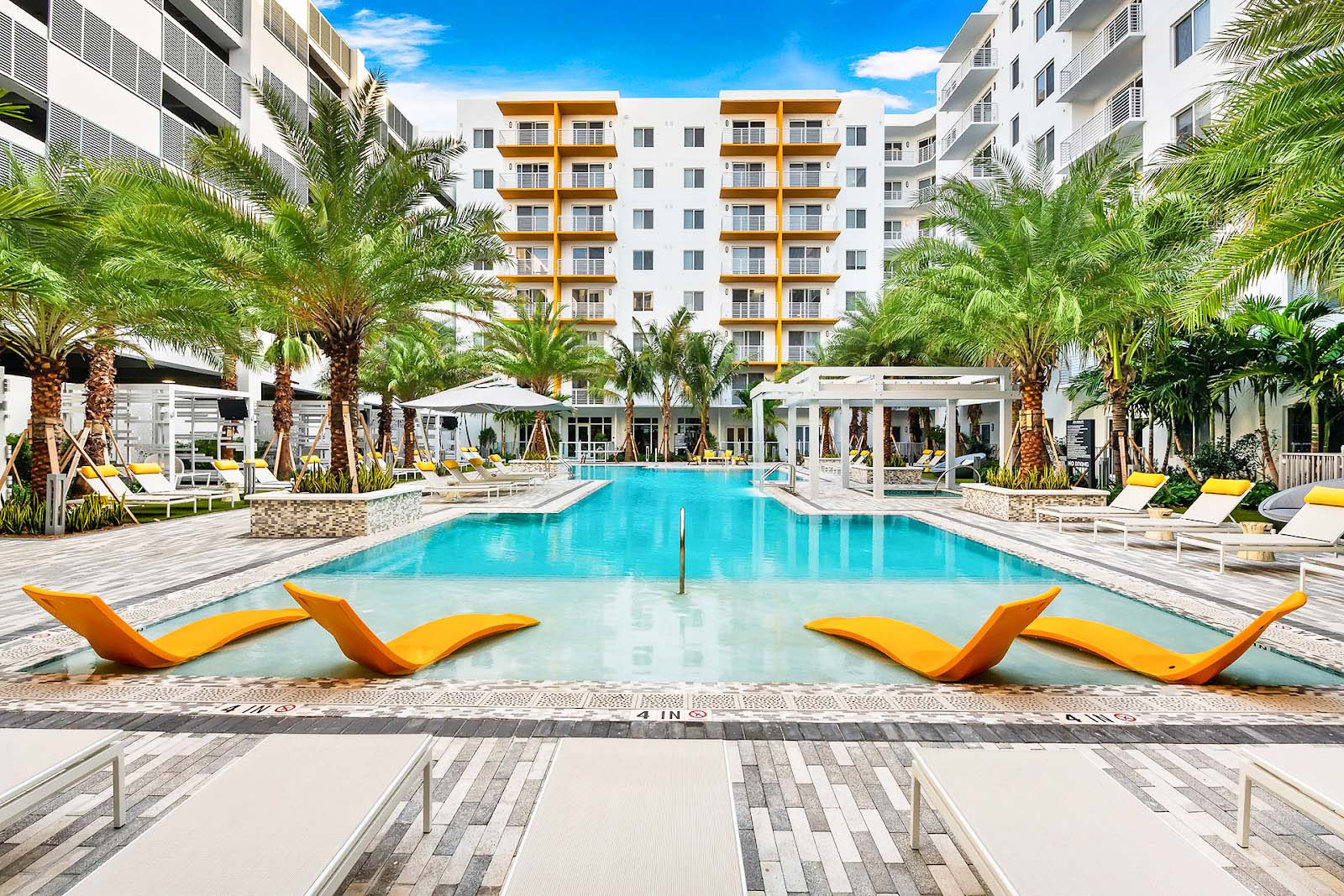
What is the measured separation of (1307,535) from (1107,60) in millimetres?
20005

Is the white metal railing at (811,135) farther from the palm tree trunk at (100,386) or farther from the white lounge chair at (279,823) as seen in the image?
the white lounge chair at (279,823)

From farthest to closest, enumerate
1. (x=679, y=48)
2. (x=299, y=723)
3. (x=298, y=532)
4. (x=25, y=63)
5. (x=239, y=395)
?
(x=679, y=48) < (x=239, y=395) < (x=25, y=63) < (x=298, y=532) < (x=299, y=723)

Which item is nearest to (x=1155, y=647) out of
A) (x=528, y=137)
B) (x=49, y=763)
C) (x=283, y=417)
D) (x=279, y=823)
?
(x=279, y=823)

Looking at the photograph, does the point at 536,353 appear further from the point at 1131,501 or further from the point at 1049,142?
the point at 1131,501

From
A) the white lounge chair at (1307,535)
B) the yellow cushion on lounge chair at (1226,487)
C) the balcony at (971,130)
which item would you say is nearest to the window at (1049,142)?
the balcony at (971,130)

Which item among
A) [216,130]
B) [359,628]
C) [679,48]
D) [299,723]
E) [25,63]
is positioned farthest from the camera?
[679,48]

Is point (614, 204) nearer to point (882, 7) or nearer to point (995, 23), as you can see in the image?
point (995, 23)

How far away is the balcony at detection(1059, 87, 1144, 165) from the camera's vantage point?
2244 centimetres

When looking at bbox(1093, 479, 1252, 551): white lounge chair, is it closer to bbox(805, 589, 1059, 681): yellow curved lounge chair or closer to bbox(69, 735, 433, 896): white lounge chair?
bbox(805, 589, 1059, 681): yellow curved lounge chair

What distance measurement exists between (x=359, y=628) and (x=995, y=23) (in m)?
36.0

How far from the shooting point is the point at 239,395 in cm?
2175

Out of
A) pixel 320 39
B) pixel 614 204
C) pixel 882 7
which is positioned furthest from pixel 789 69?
pixel 320 39

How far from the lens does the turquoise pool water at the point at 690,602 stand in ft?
16.7

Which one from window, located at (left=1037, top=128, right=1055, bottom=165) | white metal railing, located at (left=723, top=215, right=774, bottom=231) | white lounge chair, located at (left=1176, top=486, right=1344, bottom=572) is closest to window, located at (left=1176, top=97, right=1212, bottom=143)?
window, located at (left=1037, top=128, right=1055, bottom=165)
